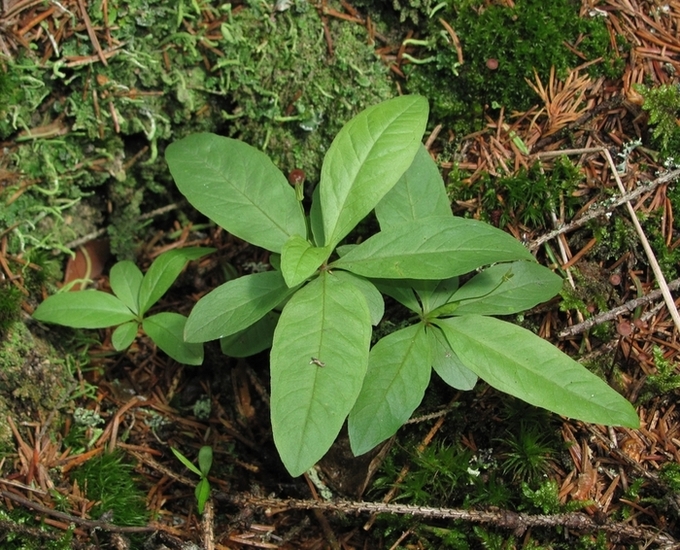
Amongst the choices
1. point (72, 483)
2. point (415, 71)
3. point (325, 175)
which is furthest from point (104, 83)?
point (72, 483)

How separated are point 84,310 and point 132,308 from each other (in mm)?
224

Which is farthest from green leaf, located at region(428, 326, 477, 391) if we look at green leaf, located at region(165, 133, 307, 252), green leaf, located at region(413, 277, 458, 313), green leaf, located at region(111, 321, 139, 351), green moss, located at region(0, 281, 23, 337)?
green moss, located at region(0, 281, 23, 337)

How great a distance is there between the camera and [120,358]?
3336mm

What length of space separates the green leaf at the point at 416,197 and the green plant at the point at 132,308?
3.34ft

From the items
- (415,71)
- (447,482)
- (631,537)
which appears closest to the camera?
(631,537)

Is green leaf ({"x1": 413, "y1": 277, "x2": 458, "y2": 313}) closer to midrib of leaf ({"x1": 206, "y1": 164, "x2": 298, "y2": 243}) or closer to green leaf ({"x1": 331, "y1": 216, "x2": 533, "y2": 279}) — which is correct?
green leaf ({"x1": 331, "y1": 216, "x2": 533, "y2": 279})

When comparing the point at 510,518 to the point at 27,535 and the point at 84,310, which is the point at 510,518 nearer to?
the point at 27,535

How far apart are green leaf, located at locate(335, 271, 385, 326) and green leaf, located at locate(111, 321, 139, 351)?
1.16m

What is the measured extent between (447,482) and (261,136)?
195 centimetres

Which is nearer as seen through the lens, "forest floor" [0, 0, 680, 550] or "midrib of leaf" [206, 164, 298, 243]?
"forest floor" [0, 0, 680, 550]

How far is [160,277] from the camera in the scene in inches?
123

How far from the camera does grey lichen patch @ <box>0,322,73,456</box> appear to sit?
2.94 metres

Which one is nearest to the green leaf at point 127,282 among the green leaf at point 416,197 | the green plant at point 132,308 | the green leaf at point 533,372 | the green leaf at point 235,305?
the green plant at point 132,308

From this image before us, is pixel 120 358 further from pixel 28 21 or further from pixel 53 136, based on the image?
pixel 28 21
